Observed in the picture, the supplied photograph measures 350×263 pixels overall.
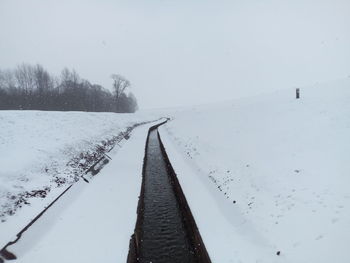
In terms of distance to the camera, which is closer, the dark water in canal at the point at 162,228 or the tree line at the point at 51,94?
the dark water in canal at the point at 162,228

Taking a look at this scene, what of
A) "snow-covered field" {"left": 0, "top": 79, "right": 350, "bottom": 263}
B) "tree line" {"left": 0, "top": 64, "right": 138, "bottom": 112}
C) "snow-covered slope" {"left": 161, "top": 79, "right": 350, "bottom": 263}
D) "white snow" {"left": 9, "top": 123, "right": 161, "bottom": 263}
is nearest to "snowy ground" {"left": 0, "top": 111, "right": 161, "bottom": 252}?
"snow-covered field" {"left": 0, "top": 79, "right": 350, "bottom": 263}

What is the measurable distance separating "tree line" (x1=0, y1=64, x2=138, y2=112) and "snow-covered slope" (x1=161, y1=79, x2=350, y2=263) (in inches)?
2417

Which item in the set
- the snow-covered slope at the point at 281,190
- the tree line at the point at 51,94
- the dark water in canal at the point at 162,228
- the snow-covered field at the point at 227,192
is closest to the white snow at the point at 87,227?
the snow-covered field at the point at 227,192

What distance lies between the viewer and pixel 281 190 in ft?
36.1

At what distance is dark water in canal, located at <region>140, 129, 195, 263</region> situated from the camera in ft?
30.7

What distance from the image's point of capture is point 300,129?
16234mm

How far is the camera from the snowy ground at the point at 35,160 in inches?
457

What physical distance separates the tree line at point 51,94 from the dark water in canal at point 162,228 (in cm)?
5942

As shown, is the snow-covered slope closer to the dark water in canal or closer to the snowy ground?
the dark water in canal

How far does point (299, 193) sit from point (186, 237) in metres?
4.52

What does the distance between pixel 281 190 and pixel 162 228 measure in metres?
5.02

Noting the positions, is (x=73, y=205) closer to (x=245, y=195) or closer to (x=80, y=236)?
(x=80, y=236)

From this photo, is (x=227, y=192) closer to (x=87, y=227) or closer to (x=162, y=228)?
(x=162, y=228)

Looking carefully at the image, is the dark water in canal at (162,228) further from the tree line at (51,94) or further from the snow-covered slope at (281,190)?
the tree line at (51,94)
